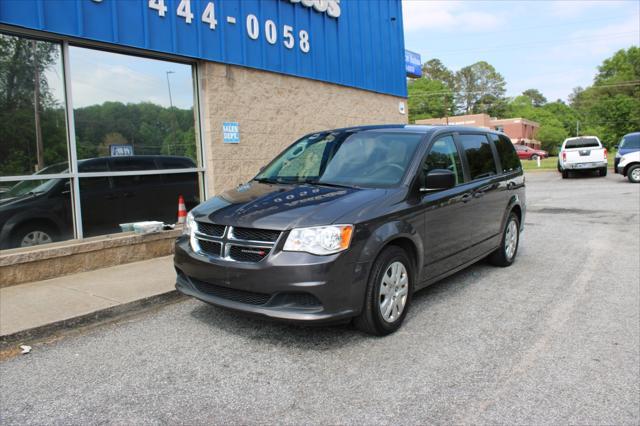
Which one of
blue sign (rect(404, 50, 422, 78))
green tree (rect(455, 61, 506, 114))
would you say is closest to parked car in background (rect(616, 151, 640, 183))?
blue sign (rect(404, 50, 422, 78))

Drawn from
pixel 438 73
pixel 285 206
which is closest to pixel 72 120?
pixel 285 206

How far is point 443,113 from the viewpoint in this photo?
341 ft

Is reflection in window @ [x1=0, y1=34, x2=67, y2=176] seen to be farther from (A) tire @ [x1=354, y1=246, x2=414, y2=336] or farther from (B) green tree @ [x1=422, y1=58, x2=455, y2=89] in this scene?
(B) green tree @ [x1=422, y1=58, x2=455, y2=89]

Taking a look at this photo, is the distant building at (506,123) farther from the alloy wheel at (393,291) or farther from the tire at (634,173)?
the alloy wheel at (393,291)

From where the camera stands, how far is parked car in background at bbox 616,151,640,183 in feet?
63.3

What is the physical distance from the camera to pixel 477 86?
121438 mm

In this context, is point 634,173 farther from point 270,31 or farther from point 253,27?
point 253,27

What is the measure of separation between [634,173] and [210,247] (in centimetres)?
2006

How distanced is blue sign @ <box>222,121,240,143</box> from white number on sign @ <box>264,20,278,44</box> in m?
1.80

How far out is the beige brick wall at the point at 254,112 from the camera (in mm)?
8469

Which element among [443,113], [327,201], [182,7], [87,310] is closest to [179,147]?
[182,7]

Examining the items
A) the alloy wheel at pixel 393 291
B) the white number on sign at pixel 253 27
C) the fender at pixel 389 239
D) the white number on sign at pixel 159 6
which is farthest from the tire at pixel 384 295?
the white number on sign at pixel 253 27

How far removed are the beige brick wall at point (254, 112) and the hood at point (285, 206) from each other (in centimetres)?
392

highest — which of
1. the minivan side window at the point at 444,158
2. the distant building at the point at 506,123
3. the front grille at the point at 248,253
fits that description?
the distant building at the point at 506,123
